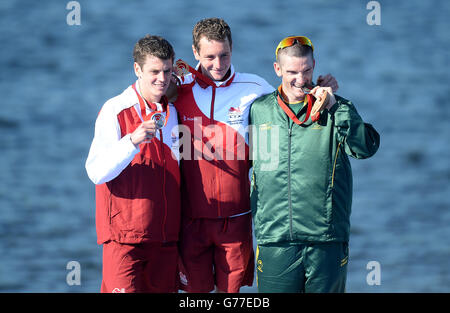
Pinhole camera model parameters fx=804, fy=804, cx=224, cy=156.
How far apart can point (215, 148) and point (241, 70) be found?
419 inches

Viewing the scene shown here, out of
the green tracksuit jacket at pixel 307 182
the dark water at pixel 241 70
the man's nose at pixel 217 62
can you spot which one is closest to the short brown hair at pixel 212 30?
the man's nose at pixel 217 62

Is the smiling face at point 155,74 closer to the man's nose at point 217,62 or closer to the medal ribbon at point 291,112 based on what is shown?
the man's nose at point 217,62

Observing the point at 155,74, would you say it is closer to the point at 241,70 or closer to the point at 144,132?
the point at 144,132

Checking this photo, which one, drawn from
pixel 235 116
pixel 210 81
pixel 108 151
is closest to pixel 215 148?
pixel 235 116

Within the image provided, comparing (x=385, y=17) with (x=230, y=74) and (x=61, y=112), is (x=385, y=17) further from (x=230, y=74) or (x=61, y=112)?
(x=230, y=74)

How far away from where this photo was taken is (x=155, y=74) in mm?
5863

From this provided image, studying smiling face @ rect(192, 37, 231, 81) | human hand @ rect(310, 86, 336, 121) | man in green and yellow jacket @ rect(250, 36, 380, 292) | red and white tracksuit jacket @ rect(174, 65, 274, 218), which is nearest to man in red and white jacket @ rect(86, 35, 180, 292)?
red and white tracksuit jacket @ rect(174, 65, 274, 218)

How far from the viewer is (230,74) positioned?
6234mm

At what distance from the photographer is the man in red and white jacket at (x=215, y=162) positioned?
20.3ft

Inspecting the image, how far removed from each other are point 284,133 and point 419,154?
9.55 m

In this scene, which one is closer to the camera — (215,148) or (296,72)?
(296,72)

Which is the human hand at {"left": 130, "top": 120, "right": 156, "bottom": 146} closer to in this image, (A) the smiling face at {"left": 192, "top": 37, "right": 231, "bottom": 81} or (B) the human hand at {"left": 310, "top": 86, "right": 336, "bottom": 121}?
(A) the smiling face at {"left": 192, "top": 37, "right": 231, "bottom": 81}

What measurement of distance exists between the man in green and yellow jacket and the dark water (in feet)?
13.5
